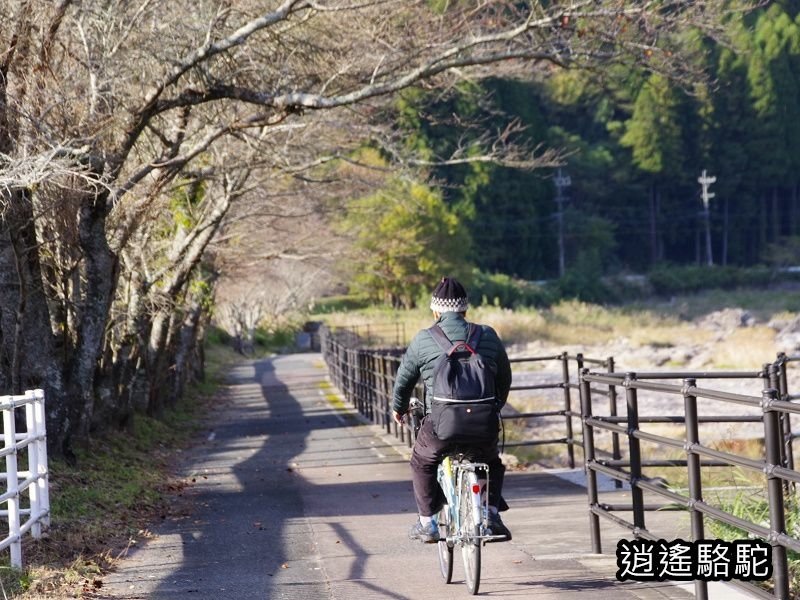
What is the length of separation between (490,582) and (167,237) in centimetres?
1699

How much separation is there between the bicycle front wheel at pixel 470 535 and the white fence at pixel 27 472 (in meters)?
3.17

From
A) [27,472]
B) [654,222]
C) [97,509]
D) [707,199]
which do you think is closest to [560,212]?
[654,222]

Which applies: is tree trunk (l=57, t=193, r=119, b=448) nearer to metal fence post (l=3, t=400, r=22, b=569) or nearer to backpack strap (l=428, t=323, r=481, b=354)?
metal fence post (l=3, t=400, r=22, b=569)

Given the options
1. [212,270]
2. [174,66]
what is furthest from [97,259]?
[212,270]

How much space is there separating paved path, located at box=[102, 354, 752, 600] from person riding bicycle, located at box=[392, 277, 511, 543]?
57cm

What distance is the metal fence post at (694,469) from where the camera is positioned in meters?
7.05

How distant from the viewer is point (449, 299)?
8.43 m

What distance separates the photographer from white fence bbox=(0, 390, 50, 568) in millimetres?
9141

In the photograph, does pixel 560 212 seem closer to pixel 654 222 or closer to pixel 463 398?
pixel 654 222

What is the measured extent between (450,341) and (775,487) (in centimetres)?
261

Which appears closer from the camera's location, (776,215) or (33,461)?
(33,461)

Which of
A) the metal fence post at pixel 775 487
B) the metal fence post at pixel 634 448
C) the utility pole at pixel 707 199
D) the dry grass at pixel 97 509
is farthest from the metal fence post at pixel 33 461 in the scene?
the utility pole at pixel 707 199

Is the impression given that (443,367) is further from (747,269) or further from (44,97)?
(747,269)

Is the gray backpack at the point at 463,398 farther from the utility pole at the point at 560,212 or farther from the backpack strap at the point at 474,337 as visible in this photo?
the utility pole at the point at 560,212
